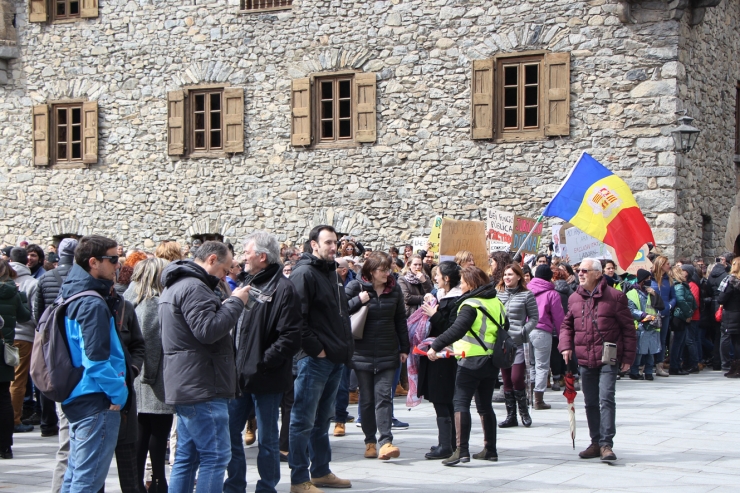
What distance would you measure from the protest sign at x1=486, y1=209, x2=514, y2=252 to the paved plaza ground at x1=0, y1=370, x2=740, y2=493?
12.6ft

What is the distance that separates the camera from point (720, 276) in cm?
1574

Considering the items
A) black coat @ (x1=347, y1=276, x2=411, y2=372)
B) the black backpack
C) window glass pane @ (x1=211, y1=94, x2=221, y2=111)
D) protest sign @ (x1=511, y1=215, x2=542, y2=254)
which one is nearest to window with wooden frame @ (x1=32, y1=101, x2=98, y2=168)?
window glass pane @ (x1=211, y1=94, x2=221, y2=111)

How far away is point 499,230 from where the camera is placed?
49.3 ft

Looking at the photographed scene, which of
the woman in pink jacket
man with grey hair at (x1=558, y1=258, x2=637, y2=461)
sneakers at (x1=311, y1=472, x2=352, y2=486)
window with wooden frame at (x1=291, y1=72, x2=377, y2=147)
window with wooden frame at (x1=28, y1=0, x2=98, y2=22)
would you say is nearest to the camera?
sneakers at (x1=311, y1=472, x2=352, y2=486)

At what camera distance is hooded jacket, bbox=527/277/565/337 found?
1120 centimetres


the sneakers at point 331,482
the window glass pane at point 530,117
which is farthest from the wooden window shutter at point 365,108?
the sneakers at point 331,482

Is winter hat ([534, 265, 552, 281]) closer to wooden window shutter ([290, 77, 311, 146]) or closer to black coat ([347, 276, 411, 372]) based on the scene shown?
black coat ([347, 276, 411, 372])

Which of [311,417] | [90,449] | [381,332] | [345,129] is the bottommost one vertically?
[311,417]

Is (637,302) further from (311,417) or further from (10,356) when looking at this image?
(10,356)

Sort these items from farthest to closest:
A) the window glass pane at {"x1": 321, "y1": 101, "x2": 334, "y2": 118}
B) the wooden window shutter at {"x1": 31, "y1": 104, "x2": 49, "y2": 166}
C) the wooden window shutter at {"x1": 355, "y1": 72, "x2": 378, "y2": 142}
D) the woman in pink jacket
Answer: the wooden window shutter at {"x1": 31, "y1": 104, "x2": 49, "y2": 166} → the window glass pane at {"x1": 321, "y1": 101, "x2": 334, "y2": 118} → the wooden window shutter at {"x1": 355, "y1": 72, "x2": 378, "y2": 142} → the woman in pink jacket

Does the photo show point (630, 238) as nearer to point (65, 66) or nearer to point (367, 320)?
point (367, 320)

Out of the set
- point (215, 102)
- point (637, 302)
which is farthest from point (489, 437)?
point (215, 102)

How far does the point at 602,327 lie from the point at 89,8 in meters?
16.7

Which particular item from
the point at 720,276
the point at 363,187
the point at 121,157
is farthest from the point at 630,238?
the point at 121,157
